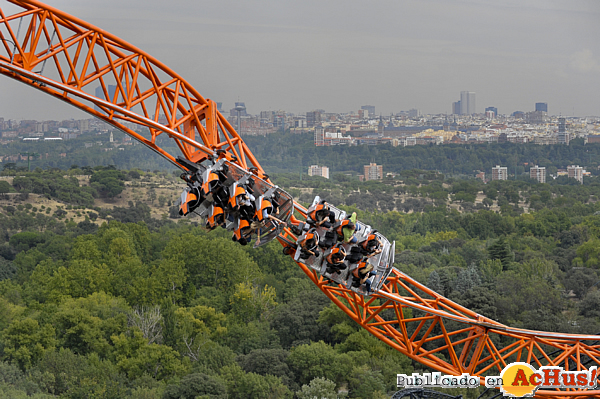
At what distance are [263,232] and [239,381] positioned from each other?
1824 centimetres

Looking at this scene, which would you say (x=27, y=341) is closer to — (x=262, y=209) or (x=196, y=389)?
(x=196, y=389)

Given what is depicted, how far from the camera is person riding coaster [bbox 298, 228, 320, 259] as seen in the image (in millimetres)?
11312

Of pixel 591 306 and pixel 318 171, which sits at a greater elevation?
pixel 591 306

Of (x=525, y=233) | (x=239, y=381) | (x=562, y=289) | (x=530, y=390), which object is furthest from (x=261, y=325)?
(x=525, y=233)

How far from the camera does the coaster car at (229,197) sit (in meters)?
10.3

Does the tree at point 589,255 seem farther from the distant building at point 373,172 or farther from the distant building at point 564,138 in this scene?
the distant building at point 564,138

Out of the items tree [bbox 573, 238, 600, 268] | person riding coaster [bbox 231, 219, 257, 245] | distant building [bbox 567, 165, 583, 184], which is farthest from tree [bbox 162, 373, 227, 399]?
distant building [bbox 567, 165, 583, 184]

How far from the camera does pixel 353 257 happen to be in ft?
38.6

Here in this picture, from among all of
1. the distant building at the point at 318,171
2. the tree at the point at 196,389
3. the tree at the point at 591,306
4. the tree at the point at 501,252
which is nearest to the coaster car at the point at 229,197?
the tree at the point at 196,389

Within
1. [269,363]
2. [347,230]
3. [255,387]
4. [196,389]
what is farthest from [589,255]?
[347,230]

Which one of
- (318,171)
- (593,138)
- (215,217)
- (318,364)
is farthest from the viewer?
(593,138)

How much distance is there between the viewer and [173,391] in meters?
27.0

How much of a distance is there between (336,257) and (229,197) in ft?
7.78

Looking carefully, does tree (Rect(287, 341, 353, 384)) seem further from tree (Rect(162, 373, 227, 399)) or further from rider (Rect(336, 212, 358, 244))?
rider (Rect(336, 212, 358, 244))
